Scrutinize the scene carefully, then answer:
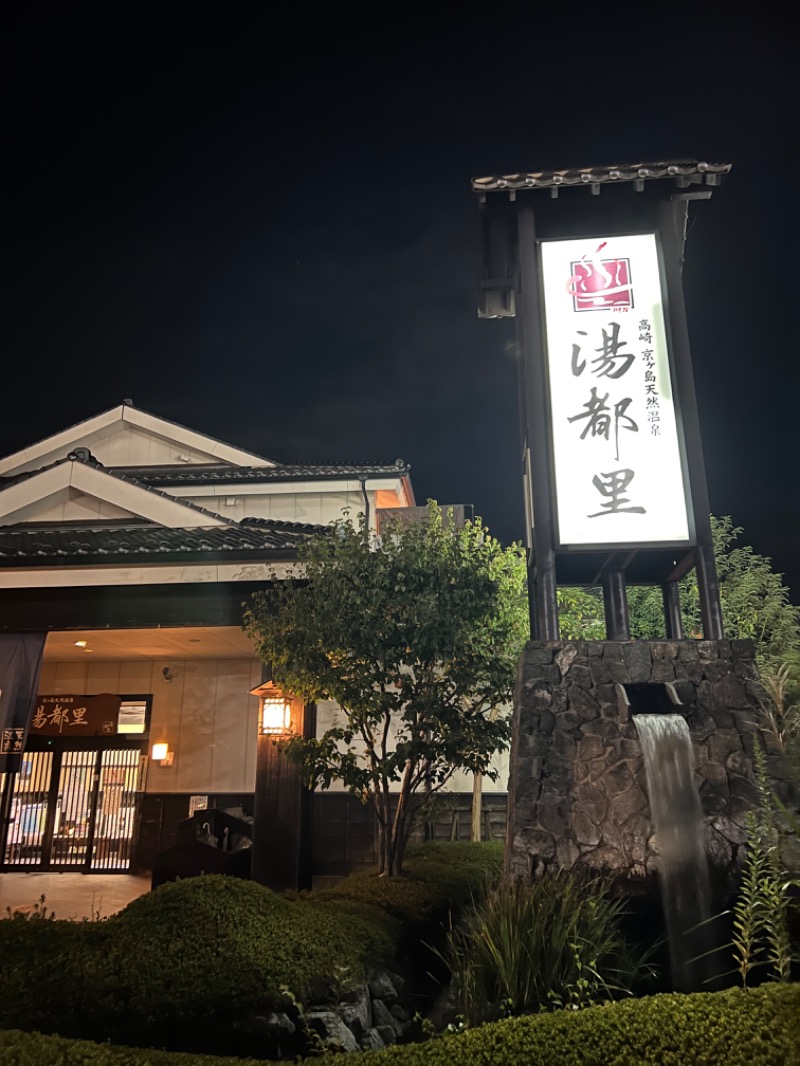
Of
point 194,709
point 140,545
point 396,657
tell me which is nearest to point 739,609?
point 194,709

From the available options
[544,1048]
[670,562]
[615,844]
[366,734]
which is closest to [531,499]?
[670,562]

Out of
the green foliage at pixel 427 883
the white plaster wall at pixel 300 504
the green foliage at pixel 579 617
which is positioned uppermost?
the white plaster wall at pixel 300 504

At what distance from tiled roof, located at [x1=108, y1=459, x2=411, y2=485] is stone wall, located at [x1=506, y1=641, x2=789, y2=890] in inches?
419

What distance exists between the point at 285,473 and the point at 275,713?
9.14m

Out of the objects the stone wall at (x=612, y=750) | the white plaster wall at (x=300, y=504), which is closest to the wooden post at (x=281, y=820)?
the stone wall at (x=612, y=750)

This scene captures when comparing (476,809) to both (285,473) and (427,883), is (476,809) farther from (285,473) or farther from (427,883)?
(285,473)

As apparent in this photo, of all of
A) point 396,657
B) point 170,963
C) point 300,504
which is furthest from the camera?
point 300,504

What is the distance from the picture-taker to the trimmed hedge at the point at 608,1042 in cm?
345

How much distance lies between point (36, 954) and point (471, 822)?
28.8 feet

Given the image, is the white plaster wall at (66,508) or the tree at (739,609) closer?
the white plaster wall at (66,508)

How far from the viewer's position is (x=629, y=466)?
827 cm

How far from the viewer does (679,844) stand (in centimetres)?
660

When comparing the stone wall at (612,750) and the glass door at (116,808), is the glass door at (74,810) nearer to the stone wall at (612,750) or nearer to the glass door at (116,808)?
the glass door at (116,808)

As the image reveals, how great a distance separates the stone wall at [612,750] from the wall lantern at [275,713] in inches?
137
